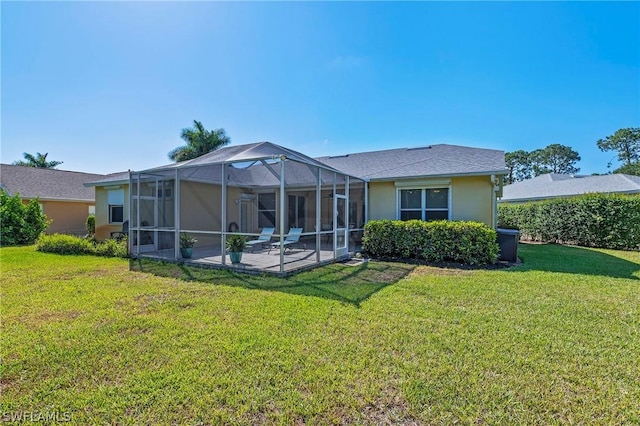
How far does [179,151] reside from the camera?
25500mm

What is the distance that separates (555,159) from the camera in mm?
53875

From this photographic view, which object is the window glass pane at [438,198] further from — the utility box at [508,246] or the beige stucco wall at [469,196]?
the utility box at [508,246]

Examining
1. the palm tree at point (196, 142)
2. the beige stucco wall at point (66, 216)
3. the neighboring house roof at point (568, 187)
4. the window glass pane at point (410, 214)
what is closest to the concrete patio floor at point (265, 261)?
the window glass pane at point (410, 214)

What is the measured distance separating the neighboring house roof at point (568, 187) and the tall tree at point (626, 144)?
1001 inches

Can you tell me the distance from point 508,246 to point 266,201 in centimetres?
989

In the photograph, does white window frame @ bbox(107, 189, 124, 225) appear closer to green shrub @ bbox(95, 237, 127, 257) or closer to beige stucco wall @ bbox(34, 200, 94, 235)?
green shrub @ bbox(95, 237, 127, 257)

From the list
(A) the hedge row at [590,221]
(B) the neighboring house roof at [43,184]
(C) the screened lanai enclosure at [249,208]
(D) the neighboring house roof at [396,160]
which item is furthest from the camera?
(B) the neighboring house roof at [43,184]

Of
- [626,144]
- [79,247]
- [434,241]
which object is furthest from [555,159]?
[79,247]

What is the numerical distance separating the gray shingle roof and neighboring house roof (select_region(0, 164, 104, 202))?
16.4 metres

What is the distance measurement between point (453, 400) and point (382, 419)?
2.23 ft

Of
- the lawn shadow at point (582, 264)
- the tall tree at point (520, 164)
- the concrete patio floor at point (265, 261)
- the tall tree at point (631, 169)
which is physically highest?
the tall tree at point (520, 164)

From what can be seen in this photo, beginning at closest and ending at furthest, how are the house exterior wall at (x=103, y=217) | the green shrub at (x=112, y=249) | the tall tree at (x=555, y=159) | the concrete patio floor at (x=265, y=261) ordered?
the concrete patio floor at (x=265, y=261)
the green shrub at (x=112, y=249)
the house exterior wall at (x=103, y=217)
the tall tree at (x=555, y=159)

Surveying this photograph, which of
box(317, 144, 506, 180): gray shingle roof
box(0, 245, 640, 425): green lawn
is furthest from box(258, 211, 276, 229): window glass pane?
box(0, 245, 640, 425): green lawn

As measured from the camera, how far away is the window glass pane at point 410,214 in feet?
37.5
